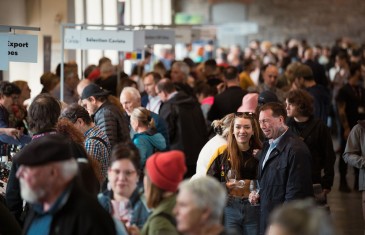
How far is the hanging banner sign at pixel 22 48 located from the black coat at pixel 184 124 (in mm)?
3027

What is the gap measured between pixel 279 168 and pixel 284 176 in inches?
3.0

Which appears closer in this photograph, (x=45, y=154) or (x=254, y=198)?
(x=45, y=154)

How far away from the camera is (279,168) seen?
28.4ft

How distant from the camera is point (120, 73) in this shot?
15.8 metres

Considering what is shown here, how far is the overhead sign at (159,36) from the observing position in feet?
50.7

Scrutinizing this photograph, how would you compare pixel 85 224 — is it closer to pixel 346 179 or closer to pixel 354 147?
pixel 354 147

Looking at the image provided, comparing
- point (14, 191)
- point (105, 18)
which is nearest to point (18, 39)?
point (14, 191)

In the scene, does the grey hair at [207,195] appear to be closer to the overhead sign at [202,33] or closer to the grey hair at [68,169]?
the grey hair at [68,169]

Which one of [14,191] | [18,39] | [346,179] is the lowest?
[346,179]

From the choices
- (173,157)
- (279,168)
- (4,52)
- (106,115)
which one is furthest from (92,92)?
(173,157)

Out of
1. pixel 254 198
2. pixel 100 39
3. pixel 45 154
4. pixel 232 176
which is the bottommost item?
pixel 254 198

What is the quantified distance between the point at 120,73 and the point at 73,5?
4.27 metres

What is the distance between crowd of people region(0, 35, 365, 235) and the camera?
5.57 meters

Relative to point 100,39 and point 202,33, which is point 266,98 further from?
point 202,33
